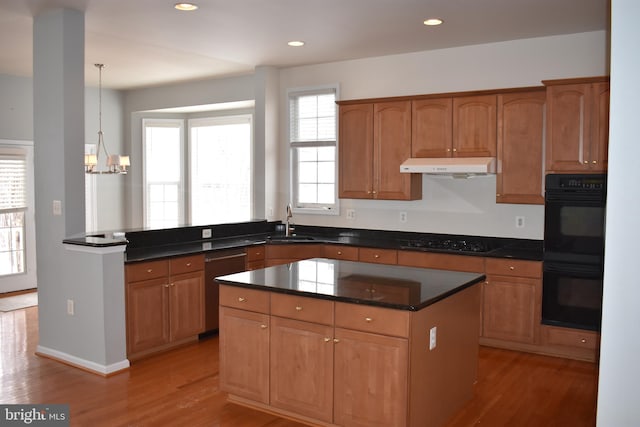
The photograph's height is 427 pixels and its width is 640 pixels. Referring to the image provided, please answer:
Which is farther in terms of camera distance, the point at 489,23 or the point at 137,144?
the point at 137,144

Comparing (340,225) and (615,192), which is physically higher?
(615,192)

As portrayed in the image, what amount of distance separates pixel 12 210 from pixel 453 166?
555 centimetres

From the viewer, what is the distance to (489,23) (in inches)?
186

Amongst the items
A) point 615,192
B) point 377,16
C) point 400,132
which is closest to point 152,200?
point 400,132

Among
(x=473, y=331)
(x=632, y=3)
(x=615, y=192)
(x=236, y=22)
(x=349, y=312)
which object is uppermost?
(x=236, y=22)

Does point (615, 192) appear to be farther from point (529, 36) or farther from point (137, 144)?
point (137, 144)

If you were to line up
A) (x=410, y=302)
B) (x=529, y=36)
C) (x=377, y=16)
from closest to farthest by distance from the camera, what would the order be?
1. (x=410, y=302)
2. (x=377, y=16)
3. (x=529, y=36)

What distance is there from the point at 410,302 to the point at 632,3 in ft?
5.89

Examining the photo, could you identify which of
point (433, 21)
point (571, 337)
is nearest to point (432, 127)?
point (433, 21)

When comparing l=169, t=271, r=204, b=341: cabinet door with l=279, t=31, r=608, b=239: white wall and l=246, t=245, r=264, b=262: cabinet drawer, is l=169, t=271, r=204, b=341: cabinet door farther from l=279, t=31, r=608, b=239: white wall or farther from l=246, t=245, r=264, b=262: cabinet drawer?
l=279, t=31, r=608, b=239: white wall

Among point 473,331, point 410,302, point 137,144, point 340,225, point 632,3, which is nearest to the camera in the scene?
point 632,3

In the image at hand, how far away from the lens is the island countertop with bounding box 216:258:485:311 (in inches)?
121

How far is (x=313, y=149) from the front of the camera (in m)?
6.68

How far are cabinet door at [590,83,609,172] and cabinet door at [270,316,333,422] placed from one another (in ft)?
9.14
